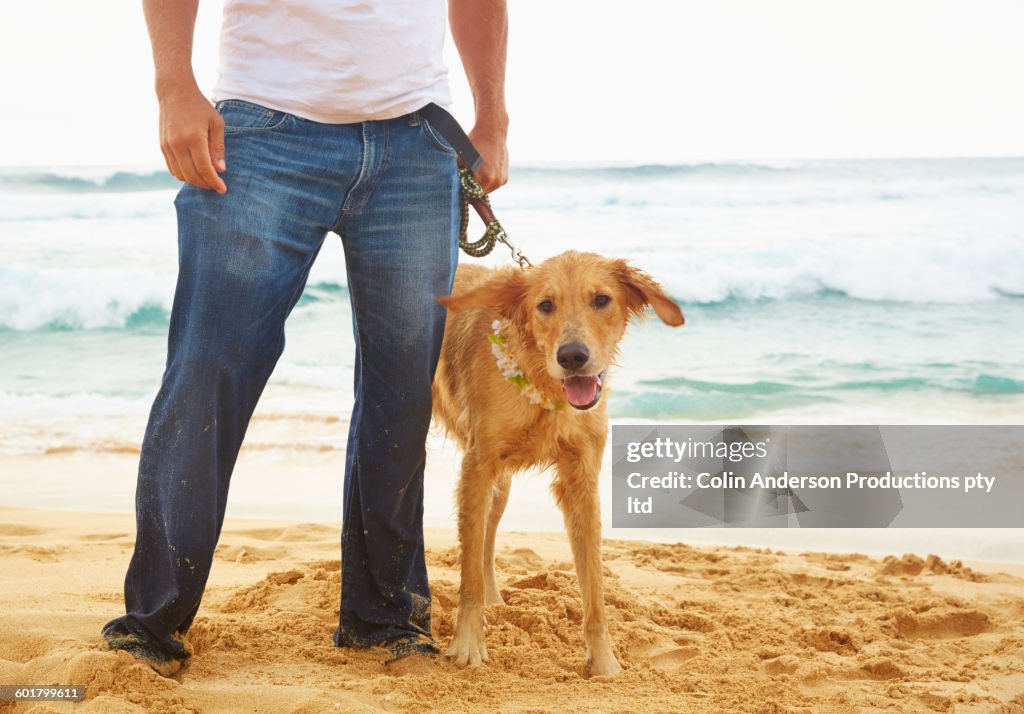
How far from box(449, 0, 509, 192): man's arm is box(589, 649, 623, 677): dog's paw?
5.38 feet

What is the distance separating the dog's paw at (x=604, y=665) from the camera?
340 cm

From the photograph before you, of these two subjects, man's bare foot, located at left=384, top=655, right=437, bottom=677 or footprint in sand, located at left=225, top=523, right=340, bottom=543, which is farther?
footprint in sand, located at left=225, top=523, right=340, bottom=543

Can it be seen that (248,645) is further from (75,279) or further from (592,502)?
(75,279)

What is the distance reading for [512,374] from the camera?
3.62m

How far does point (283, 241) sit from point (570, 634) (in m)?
1.84

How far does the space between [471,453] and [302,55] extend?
1491 mm

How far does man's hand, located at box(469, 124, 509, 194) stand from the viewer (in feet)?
11.4

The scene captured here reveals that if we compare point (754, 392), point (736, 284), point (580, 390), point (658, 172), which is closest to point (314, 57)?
point (580, 390)

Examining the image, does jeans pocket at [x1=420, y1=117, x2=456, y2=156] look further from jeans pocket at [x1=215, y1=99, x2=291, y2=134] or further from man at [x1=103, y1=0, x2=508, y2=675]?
jeans pocket at [x1=215, y1=99, x2=291, y2=134]

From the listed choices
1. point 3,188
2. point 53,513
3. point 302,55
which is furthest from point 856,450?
point 3,188

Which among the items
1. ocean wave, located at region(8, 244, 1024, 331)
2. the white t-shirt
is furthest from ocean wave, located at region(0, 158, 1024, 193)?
the white t-shirt

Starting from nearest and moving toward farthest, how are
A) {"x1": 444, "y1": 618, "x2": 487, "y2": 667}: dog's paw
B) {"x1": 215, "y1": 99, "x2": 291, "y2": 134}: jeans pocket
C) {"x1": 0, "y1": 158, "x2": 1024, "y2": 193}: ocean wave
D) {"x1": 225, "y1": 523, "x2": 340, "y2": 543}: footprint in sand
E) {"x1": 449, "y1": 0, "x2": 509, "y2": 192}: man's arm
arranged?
{"x1": 215, "y1": 99, "x2": 291, "y2": 134}: jeans pocket → {"x1": 444, "y1": 618, "x2": 487, "y2": 667}: dog's paw → {"x1": 449, "y1": 0, "x2": 509, "y2": 192}: man's arm → {"x1": 225, "y1": 523, "x2": 340, "y2": 543}: footprint in sand → {"x1": 0, "y1": 158, "x2": 1024, "y2": 193}: ocean wave

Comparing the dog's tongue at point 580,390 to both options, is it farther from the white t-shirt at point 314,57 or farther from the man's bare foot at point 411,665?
the white t-shirt at point 314,57

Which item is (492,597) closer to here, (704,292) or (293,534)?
(293,534)
